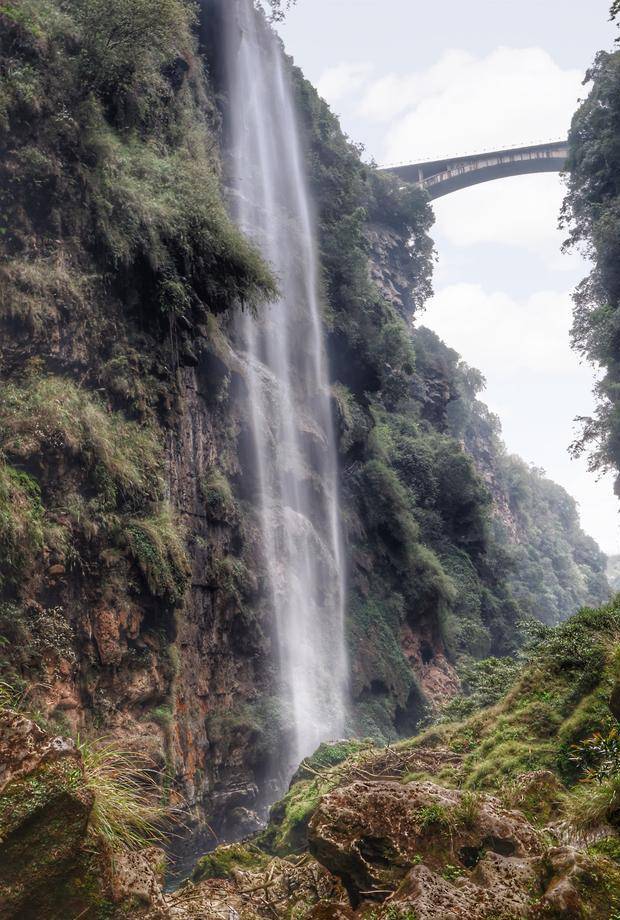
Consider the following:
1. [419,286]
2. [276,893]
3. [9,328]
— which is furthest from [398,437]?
[276,893]

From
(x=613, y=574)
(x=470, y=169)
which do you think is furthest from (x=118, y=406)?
(x=613, y=574)

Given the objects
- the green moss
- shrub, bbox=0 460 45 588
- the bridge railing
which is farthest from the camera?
the bridge railing

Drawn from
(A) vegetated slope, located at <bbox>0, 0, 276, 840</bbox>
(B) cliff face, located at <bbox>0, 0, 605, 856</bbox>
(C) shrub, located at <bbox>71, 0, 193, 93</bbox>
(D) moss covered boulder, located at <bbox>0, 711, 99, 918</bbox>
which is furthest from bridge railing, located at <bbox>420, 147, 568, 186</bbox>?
(D) moss covered boulder, located at <bbox>0, 711, 99, 918</bbox>

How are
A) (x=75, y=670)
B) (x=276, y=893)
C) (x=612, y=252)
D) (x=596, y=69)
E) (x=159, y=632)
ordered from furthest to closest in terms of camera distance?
(x=596, y=69)
(x=612, y=252)
(x=159, y=632)
(x=75, y=670)
(x=276, y=893)

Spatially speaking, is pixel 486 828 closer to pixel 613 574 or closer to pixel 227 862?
pixel 227 862

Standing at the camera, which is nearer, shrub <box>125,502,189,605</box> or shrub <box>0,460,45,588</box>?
shrub <box>0,460,45,588</box>

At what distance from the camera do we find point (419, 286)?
43688 mm

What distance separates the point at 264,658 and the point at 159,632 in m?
5.98

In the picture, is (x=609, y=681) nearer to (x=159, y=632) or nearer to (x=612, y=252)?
(x=159, y=632)

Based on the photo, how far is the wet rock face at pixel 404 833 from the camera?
14.7 ft

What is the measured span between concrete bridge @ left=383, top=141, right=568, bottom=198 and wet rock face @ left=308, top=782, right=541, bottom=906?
5093 centimetres

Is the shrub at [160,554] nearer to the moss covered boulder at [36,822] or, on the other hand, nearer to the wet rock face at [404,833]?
the wet rock face at [404,833]

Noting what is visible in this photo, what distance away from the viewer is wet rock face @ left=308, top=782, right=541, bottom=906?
14.7 ft

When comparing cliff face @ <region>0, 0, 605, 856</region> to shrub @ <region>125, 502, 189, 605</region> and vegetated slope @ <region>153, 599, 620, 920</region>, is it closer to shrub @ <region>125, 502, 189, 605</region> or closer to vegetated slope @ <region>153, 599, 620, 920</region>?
shrub @ <region>125, 502, 189, 605</region>
